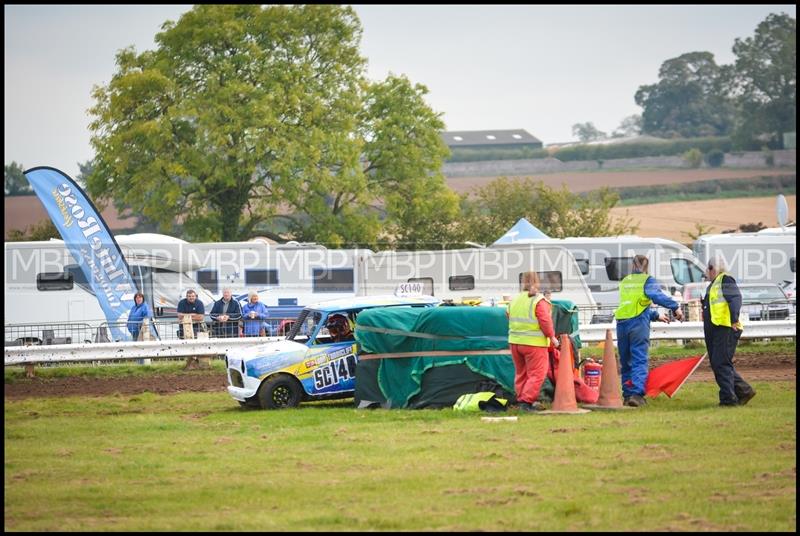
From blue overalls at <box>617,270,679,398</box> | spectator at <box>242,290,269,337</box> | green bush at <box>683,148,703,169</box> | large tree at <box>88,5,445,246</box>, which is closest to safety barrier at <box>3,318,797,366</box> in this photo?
spectator at <box>242,290,269,337</box>

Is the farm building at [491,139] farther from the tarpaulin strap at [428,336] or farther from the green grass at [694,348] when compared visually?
the tarpaulin strap at [428,336]

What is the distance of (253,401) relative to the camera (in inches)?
692

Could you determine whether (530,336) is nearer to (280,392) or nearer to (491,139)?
(280,392)

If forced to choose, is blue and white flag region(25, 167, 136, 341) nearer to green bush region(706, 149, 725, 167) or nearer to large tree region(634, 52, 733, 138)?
green bush region(706, 149, 725, 167)

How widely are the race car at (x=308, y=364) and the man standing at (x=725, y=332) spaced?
163 inches

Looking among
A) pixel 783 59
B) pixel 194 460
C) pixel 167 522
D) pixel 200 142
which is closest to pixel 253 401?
pixel 194 460

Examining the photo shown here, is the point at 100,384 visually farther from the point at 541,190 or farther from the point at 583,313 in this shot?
the point at 541,190

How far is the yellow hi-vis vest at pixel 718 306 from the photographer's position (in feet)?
51.8

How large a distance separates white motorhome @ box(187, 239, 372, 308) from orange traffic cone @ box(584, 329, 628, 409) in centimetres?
1667

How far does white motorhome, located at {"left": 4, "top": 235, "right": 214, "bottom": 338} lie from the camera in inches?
1203

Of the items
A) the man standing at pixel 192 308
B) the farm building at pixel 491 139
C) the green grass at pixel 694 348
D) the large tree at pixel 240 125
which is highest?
the farm building at pixel 491 139

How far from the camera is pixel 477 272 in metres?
32.2

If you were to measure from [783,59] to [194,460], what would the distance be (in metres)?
86.5

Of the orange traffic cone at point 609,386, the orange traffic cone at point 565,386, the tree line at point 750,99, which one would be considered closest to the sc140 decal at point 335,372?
the orange traffic cone at point 565,386
